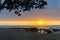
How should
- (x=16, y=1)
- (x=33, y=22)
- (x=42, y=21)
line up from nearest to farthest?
(x=16, y=1) < (x=42, y=21) < (x=33, y=22)

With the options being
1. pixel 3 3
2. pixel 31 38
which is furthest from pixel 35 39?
pixel 3 3

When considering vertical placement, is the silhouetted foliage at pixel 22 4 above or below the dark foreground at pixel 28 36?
above

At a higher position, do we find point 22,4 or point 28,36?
point 22,4

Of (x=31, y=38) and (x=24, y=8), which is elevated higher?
(x=24, y=8)

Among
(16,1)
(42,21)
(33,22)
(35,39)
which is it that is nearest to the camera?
(16,1)

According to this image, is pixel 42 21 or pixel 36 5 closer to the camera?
pixel 36 5

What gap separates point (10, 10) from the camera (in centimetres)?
550

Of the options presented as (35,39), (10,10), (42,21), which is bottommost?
(35,39)

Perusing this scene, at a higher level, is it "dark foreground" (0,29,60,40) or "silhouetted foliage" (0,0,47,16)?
"silhouetted foliage" (0,0,47,16)

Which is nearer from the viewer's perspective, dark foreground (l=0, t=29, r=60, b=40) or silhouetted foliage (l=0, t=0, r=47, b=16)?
silhouetted foliage (l=0, t=0, r=47, b=16)

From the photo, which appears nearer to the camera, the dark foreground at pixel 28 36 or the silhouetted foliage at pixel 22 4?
the silhouetted foliage at pixel 22 4

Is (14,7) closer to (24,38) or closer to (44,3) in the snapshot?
(44,3)

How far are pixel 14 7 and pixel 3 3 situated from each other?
344 mm

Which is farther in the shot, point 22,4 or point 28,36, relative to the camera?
point 28,36
